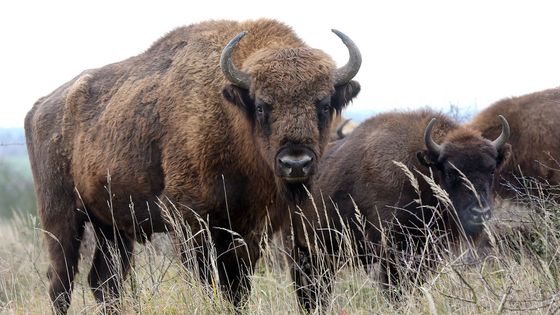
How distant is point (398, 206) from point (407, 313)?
3.23 m

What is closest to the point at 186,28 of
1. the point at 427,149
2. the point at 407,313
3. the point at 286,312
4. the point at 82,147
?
the point at 82,147

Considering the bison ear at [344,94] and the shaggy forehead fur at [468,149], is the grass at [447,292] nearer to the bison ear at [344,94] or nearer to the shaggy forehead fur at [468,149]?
the shaggy forehead fur at [468,149]

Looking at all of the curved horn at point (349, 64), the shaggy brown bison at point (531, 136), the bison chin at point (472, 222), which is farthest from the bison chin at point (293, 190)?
the shaggy brown bison at point (531, 136)

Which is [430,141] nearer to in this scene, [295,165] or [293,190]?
[293,190]

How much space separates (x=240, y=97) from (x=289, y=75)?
1.51 feet

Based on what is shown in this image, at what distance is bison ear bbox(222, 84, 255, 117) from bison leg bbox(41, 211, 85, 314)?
2.33 meters

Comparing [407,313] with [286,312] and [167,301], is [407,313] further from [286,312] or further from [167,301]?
[167,301]

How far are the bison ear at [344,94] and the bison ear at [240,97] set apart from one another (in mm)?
665

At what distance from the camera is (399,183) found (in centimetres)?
816

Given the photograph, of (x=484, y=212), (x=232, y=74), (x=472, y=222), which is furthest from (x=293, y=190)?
(x=472, y=222)

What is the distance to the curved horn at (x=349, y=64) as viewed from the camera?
21.5 ft

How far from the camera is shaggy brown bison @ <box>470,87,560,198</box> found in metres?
9.38

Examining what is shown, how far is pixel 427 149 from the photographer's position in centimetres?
820

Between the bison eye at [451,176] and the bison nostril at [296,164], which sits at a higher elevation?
the bison nostril at [296,164]
